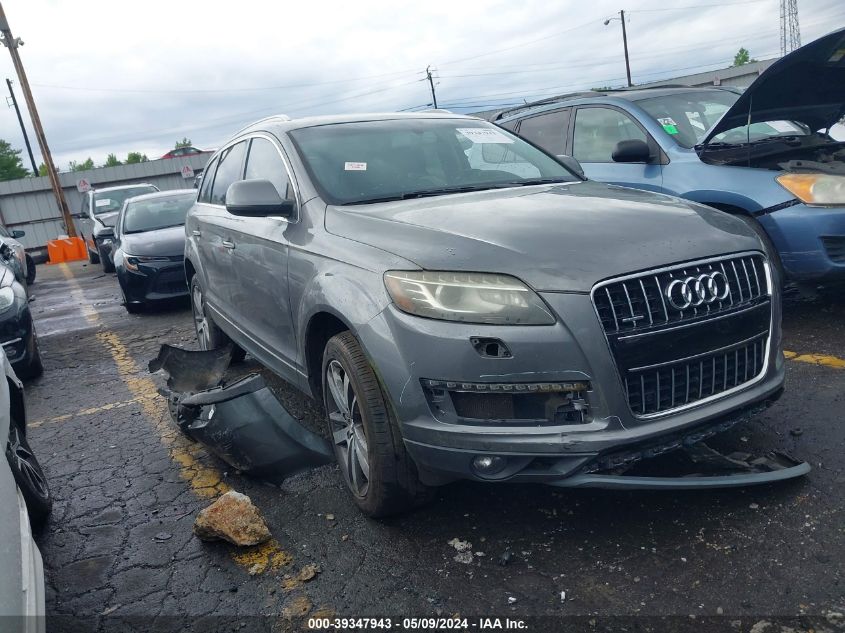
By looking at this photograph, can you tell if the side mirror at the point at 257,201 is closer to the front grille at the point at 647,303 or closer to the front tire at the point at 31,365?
the front grille at the point at 647,303

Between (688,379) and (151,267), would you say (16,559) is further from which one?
(151,267)

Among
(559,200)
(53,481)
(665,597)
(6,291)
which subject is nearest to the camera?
(665,597)

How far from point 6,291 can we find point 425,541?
15.9ft

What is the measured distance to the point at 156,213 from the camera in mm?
9945

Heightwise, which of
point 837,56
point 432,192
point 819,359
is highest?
point 837,56

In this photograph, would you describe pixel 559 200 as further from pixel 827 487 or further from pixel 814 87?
pixel 814 87

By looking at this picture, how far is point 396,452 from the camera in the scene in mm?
2695

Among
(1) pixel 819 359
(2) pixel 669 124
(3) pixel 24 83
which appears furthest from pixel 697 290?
(3) pixel 24 83

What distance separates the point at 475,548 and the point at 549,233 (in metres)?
1.23

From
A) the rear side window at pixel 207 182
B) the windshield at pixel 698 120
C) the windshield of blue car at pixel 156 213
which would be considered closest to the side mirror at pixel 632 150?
the windshield at pixel 698 120

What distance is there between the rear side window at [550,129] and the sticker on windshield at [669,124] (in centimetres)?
101

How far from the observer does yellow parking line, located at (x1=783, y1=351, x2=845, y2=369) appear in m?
4.10

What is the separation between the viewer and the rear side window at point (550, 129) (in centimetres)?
644

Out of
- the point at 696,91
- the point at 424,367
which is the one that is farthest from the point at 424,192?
the point at 696,91
